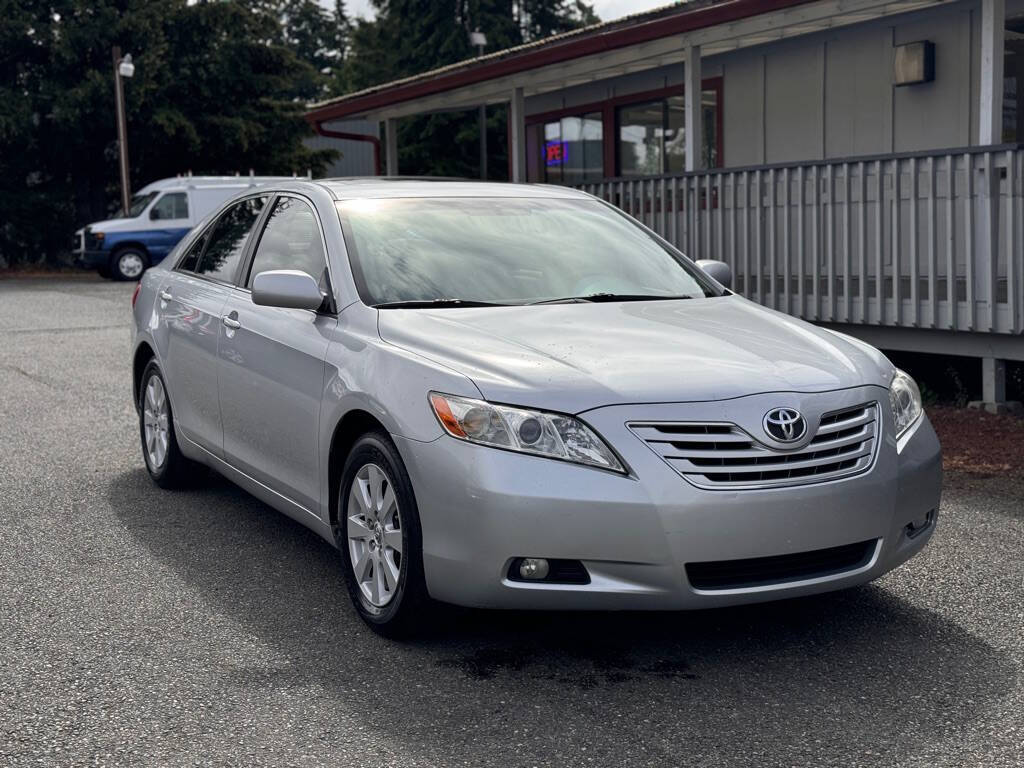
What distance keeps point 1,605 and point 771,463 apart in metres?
2.98

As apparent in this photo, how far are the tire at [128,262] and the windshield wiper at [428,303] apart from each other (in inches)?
1001

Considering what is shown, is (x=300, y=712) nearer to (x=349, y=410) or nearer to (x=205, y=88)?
(x=349, y=410)

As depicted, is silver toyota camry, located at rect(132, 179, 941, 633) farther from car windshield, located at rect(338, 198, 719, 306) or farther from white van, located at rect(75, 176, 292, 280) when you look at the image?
white van, located at rect(75, 176, 292, 280)

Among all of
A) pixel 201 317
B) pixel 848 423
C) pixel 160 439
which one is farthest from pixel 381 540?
pixel 160 439

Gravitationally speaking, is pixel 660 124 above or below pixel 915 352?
above

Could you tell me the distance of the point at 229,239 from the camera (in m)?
6.71

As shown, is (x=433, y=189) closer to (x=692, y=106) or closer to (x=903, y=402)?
(x=903, y=402)

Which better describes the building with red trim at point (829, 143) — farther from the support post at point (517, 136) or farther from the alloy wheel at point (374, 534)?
the alloy wheel at point (374, 534)

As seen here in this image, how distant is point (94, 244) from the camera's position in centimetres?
2911

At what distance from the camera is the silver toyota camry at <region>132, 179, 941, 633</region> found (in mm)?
4145

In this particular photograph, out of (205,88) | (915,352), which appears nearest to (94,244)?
(205,88)

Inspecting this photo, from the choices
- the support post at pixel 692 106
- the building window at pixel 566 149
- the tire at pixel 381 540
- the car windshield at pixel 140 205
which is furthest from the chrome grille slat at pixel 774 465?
the car windshield at pixel 140 205

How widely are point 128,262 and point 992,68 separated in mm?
22586

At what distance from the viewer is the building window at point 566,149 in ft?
65.4
